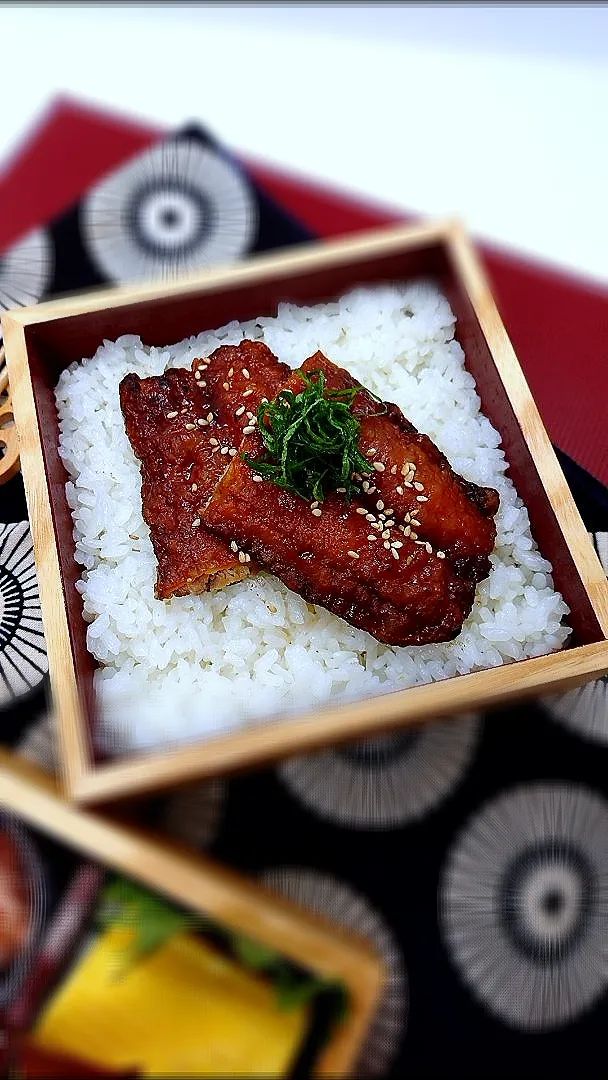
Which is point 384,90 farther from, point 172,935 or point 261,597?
point 172,935

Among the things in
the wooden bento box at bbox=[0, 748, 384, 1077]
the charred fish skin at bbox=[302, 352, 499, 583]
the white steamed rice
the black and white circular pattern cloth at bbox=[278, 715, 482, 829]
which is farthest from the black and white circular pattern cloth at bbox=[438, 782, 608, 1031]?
the charred fish skin at bbox=[302, 352, 499, 583]

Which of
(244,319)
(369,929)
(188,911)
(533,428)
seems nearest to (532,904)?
(369,929)

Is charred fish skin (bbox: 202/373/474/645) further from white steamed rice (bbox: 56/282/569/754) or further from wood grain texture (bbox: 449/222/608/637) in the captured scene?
wood grain texture (bbox: 449/222/608/637)

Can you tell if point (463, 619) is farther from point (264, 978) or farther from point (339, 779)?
point (264, 978)

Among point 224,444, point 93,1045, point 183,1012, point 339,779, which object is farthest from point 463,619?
point 93,1045

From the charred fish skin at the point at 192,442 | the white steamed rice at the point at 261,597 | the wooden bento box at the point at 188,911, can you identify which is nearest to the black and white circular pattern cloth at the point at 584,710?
the white steamed rice at the point at 261,597
